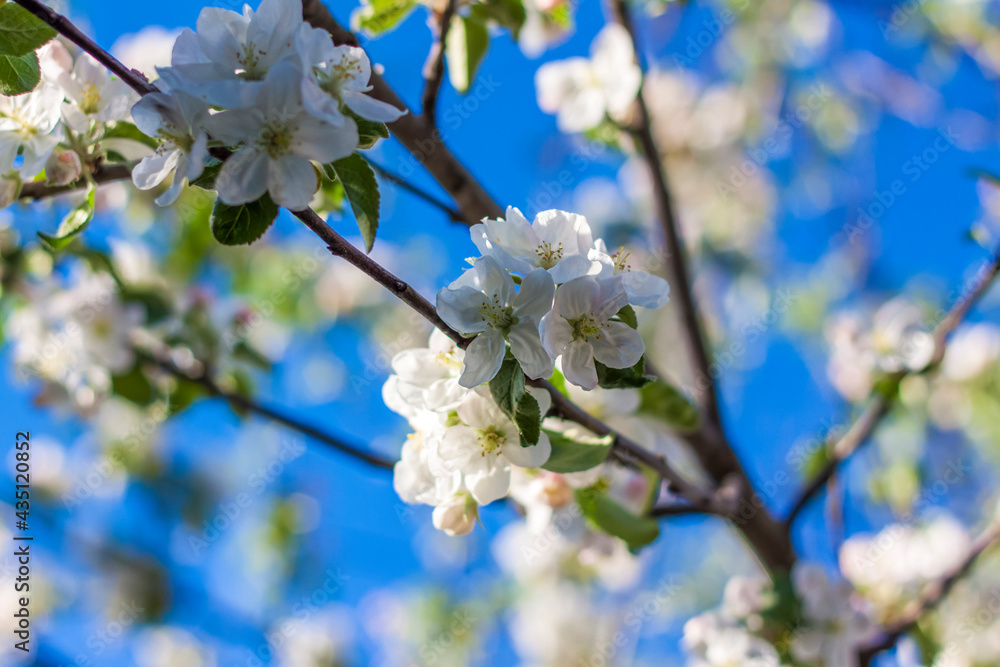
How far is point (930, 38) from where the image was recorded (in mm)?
3539

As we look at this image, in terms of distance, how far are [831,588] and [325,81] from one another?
4.75ft

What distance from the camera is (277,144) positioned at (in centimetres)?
66

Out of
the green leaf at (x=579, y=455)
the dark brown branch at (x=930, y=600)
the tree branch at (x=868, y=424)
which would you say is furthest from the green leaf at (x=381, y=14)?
the dark brown branch at (x=930, y=600)

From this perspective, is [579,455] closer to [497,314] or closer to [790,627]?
[497,314]

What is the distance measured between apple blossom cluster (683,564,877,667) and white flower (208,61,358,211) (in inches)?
52.2

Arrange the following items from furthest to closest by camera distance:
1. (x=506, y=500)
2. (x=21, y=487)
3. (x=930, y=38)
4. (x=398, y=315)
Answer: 1. (x=398, y=315)
2. (x=930, y=38)
3. (x=21, y=487)
4. (x=506, y=500)

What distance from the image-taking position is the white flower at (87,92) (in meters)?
1.00

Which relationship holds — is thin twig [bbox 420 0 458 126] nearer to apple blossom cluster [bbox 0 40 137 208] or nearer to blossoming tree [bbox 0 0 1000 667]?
blossoming tree [bbox 0 0 1000 667]

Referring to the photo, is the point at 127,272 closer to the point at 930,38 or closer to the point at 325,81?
the point at 325,81

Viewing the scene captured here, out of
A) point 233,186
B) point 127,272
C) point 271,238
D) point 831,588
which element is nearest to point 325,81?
point 233,186

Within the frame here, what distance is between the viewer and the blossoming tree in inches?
28.1

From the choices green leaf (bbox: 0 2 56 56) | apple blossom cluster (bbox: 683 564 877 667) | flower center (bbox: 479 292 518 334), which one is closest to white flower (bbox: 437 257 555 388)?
flower center (bbox: 479 292 518 334)

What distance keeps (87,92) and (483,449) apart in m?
0.79

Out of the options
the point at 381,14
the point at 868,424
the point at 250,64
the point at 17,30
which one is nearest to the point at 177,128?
the point at 250,64
